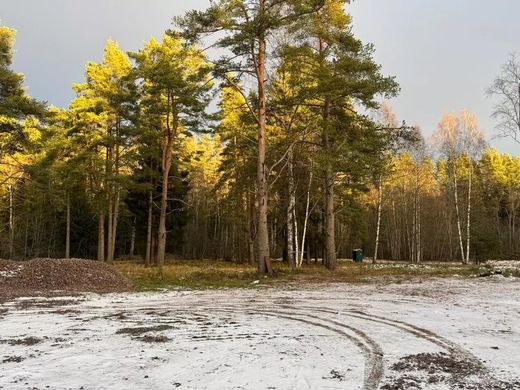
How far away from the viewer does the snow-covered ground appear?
4.63 meters

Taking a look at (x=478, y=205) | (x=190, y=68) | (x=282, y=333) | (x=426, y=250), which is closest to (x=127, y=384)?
(x=282, y=333)

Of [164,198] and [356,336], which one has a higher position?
[164,198]

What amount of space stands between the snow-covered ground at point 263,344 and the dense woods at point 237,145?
8860 mm

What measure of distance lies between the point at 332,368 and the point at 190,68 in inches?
963

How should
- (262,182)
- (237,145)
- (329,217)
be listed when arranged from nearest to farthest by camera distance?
(262,182)
(329,217)
(237,145)

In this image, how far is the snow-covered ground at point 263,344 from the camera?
4.63 meters

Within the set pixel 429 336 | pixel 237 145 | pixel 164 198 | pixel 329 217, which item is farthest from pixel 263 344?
pixel 237 145

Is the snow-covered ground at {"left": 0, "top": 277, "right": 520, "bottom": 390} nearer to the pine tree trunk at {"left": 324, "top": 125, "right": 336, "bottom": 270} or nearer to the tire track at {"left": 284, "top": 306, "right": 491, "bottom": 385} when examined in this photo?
the tire track at {"left": 284, "top": 306, "right": 491, "bottom": 385}

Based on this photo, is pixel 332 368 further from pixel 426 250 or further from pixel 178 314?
pixel 426 250

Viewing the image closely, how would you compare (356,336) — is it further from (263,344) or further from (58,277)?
(58,277)

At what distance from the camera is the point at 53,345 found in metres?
6.04

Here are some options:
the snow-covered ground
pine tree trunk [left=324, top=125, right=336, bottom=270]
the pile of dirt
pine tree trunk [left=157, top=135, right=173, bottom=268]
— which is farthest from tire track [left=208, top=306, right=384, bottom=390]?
pine tree trunk [left=157, top=135, right=173, bottom=268]

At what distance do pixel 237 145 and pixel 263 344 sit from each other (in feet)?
77.2

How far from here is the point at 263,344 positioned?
605 centimetres
